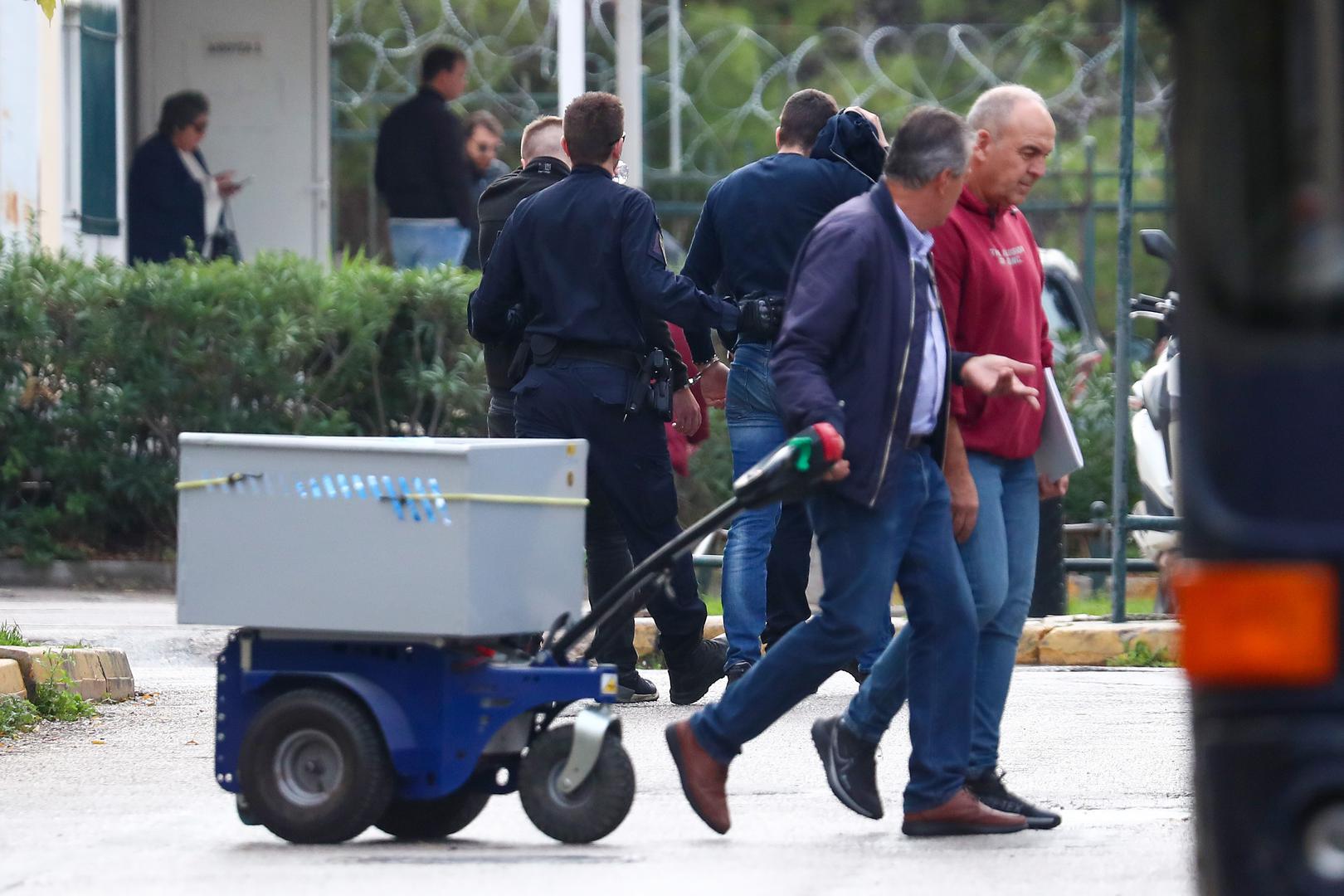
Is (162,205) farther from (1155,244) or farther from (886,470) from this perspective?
(886,470)

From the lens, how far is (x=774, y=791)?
20.7 feet

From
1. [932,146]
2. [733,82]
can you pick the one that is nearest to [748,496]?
[932,146]

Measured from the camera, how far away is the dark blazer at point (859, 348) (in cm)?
537

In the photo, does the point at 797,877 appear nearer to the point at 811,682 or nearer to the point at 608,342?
the point at 811,682

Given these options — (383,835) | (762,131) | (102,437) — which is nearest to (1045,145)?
(383,835)

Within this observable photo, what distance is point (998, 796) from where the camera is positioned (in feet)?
19.1

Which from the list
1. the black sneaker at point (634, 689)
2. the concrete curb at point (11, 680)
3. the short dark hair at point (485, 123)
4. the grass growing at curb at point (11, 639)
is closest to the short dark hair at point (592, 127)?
the black sneaker at point (634, 689)

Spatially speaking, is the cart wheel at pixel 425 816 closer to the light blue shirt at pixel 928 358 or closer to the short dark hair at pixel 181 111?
the light blue shirt at pixel 928 358

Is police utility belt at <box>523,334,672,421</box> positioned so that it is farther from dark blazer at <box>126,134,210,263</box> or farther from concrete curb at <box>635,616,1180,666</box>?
dark blazer at <box>126,134,210,263</box>

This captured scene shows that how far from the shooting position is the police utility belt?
721cm

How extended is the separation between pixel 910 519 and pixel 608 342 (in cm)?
193

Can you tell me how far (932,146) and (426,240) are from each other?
850 cm

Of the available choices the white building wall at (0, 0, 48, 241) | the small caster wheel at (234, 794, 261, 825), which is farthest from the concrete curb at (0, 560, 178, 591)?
the small caster wheel at (234, 794, 261, 825)

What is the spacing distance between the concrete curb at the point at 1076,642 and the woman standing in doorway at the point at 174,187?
19.9 feet
